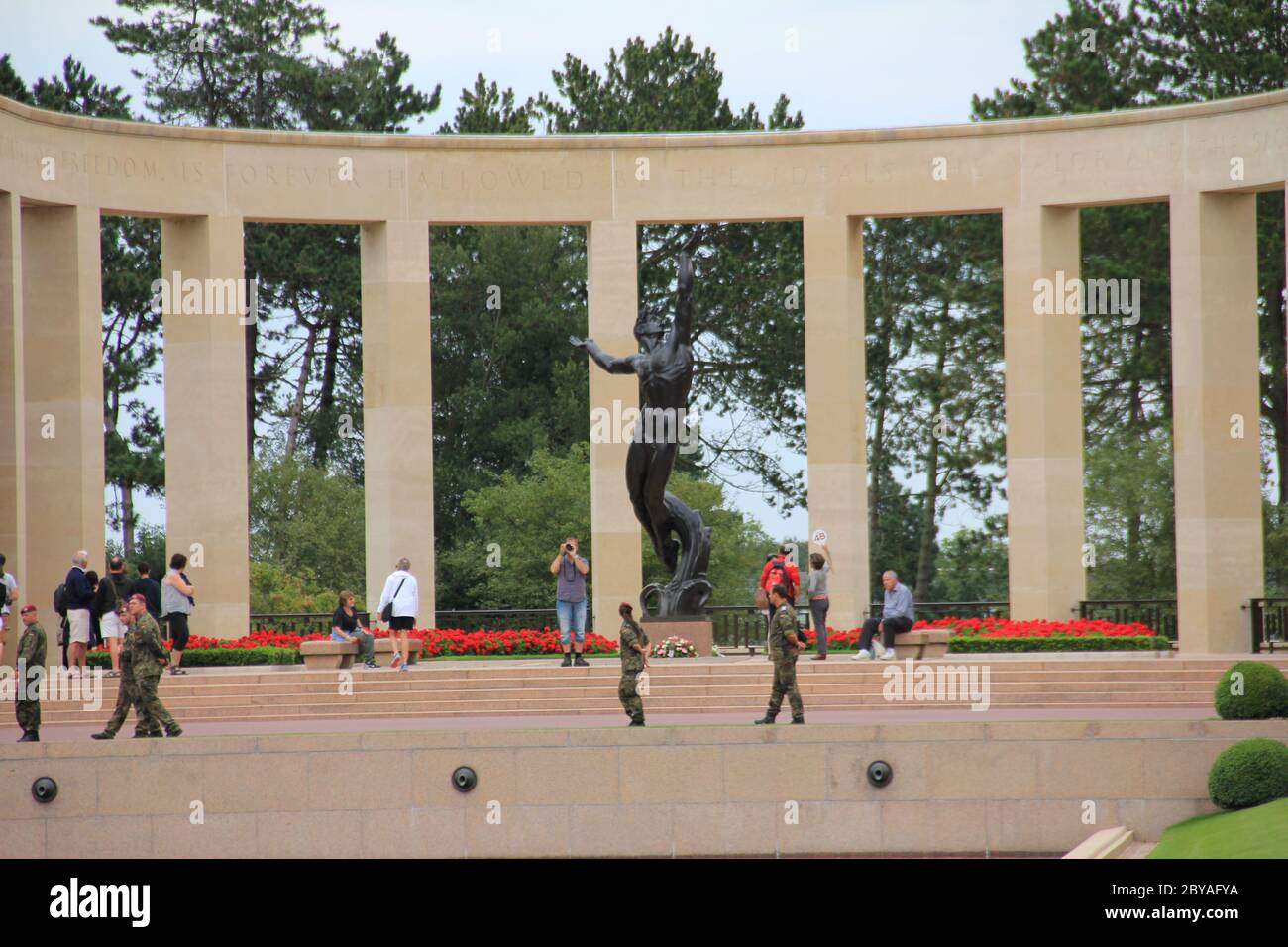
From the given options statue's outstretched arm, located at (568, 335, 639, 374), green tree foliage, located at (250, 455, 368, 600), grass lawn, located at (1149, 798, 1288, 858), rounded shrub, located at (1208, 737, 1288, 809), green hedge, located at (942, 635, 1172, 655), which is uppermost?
statue's outstretched arm, located at (568, 335, 639, 374)

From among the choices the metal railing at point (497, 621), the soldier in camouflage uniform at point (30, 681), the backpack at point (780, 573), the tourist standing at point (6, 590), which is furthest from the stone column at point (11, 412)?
the metal railing at point (497, 621)

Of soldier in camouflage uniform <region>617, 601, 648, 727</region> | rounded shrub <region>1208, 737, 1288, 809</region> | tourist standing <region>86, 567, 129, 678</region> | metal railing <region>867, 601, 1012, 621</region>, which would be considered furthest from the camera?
metal railing <region>867, 601, 1012, 621</region>

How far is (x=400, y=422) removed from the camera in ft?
123

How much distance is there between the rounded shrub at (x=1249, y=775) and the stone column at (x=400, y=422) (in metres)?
20.2

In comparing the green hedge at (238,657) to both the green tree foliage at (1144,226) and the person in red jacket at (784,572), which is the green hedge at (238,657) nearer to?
the person in red jacket at (784,572)

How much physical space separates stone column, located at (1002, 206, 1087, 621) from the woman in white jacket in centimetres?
1308

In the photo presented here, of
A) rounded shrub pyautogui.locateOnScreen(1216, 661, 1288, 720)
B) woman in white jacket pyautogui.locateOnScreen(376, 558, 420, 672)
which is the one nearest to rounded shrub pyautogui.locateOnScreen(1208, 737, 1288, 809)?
rounded shrub pyautogui.locateOnScreen(1216, 661, 1288, 720)

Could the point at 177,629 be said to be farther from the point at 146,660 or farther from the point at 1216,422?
the point at 1216,422

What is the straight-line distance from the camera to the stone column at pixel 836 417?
1467 inches

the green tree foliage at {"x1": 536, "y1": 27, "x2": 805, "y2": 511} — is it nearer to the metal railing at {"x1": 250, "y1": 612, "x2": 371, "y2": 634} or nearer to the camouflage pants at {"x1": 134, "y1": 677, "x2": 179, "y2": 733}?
the metal railing at {"x1": 250, "y1": 612, "x2": 371, "y2": 634}

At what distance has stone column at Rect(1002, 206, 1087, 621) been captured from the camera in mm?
36656

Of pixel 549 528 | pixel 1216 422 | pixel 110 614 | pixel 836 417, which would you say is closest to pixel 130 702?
pixel 110 614

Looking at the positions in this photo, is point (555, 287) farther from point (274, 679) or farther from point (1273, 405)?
point (274, 679)
